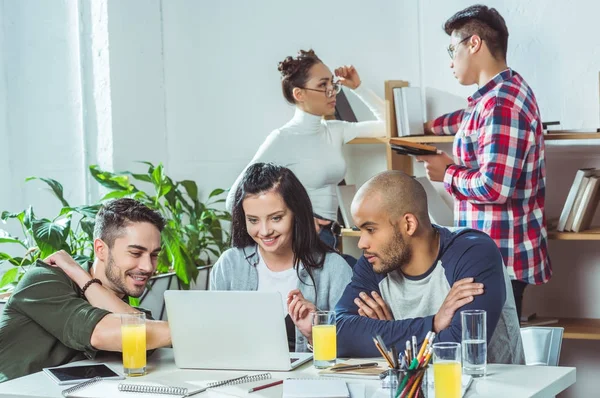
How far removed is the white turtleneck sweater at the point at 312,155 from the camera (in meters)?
3.92

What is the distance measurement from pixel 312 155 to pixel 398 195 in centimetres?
136

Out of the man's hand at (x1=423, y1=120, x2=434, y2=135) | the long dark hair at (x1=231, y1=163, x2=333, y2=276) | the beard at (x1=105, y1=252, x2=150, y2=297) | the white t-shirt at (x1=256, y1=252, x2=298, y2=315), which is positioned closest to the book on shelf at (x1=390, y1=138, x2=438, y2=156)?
the man's hand at (x1=423, y1=120, x2=434, y2=135)

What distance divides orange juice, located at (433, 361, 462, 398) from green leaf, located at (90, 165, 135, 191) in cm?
264

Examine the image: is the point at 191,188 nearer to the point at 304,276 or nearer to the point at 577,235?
the point at 304,276

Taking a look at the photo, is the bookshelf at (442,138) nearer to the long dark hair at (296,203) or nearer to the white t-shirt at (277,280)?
the long dark hair at (296,203)

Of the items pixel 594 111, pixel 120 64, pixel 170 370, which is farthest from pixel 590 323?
pixel 120 64

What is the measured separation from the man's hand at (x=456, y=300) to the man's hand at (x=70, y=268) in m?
1.02

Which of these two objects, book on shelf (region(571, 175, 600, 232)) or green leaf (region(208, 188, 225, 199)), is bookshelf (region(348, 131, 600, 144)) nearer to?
book on shelf (region(571, 175, 600, 232))

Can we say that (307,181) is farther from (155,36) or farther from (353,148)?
(155,36)

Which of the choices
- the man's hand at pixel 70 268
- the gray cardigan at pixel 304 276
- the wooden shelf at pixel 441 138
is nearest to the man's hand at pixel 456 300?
the gray cardigan at pixel 304 276

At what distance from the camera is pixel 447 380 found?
1.96 metres

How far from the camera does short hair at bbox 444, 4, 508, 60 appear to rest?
3.51m

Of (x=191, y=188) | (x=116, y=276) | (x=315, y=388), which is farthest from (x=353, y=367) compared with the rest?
(x=191, y=188)

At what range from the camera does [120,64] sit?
477cm
